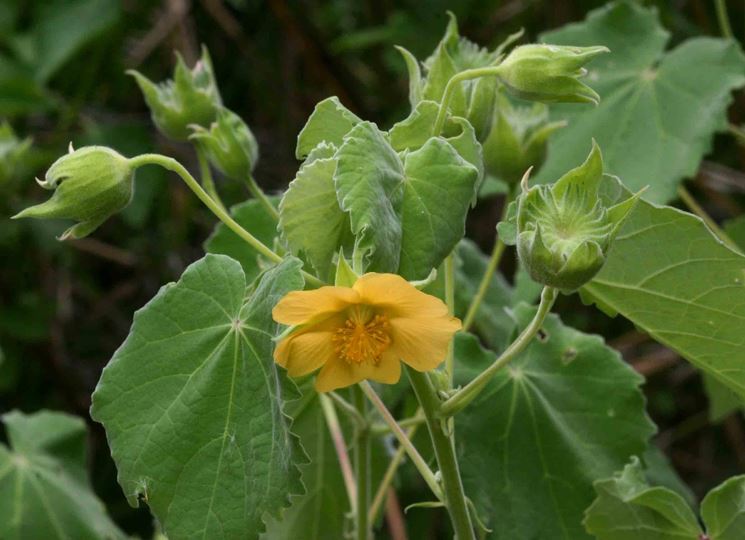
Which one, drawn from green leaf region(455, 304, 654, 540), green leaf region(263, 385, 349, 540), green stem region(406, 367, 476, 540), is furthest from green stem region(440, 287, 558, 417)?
green leaf region(263, 385, 349, 540)

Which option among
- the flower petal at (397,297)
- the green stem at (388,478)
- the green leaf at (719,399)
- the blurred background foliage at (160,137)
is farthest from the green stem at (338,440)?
the blurred background foliage at (160,137)

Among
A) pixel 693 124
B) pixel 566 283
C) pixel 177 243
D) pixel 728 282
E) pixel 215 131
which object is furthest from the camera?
pixel 177 243

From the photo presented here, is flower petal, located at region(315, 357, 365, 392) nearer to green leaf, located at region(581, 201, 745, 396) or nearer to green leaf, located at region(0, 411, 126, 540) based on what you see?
green leaf, located at region(581, 201, 745, 396)

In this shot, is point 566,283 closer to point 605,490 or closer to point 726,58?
point 605,490

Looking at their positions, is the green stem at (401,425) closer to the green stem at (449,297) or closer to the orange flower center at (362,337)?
the green stem at (449,297)

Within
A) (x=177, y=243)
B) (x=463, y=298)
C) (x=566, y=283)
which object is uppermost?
(x=566, y=283)

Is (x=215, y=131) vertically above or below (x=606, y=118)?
above

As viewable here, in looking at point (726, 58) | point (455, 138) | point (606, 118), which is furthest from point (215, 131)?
point (726, 58)
